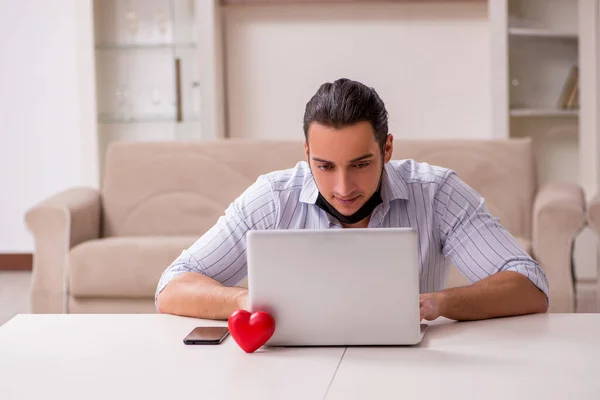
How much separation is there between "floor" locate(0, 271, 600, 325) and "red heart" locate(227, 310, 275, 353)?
8.83 ft

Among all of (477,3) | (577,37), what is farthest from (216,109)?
(577,37)

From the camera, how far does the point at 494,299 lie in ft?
5.49

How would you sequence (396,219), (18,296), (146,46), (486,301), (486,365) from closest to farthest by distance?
(486,365)
(486,301)
(396,219)
(18,296)
(146,46)

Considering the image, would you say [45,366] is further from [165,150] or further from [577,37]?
[577,37]

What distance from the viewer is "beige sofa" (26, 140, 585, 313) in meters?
3.29

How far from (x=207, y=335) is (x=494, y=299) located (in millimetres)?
551

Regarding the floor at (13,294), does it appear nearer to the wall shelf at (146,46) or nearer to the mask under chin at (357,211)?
the wall shelf at (146,46)

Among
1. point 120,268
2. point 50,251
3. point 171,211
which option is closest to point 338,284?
point 120,268

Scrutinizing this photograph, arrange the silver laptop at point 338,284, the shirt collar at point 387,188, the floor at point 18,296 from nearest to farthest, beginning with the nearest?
1. the silver laptop at point 338,284
2. the shirt collar at point 387,188
3. the floor at point 18,296

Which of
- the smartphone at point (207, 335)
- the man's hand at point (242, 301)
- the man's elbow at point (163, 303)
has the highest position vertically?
the man's hand at point (242, 301)

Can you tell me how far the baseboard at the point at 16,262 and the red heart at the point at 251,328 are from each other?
4.16m

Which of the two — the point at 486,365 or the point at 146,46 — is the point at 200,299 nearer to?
the point at 486,365

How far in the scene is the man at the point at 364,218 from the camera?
1.71m

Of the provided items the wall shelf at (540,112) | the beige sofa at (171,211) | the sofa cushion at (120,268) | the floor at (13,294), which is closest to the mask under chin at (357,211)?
the beige sofa at (171,211)
